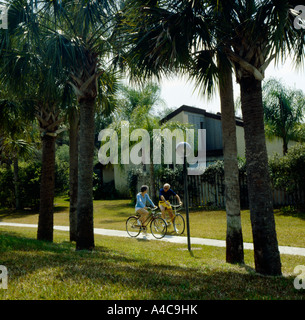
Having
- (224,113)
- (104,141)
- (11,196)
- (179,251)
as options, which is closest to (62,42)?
(224,113)

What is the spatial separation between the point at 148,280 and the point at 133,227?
27.5 feet

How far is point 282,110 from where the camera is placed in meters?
21.1

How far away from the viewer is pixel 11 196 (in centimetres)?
2873

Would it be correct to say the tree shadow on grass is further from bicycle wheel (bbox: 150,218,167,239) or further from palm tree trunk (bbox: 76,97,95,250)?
bicycle wheel (bbox: 150,218,167,239)

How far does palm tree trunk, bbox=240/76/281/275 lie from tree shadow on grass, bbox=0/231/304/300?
1.17 ft

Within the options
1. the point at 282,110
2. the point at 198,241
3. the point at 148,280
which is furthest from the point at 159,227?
the point at 282,110

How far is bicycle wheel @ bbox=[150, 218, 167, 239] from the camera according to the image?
12.8m

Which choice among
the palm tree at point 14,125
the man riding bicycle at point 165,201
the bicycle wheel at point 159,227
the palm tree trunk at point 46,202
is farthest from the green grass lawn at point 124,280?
the palm tree at point 14,125

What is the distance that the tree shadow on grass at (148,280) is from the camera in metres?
4.39

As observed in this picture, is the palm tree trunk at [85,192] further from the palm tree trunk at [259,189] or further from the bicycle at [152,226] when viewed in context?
the palm tree trunk at [259,189]

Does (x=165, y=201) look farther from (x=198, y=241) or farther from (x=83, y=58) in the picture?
(x=83, y=58)
